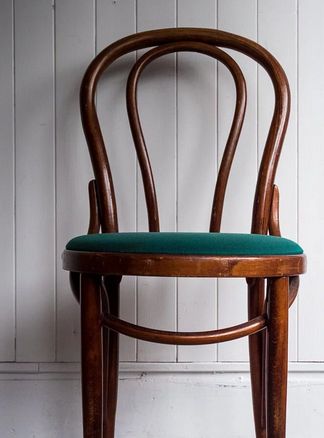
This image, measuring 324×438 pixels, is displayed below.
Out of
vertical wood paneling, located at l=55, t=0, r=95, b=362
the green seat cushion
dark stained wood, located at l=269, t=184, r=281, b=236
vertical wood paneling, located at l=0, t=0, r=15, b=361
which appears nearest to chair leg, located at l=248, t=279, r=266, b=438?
dark stained wood, located at l=269, t=184, r=281, b=236

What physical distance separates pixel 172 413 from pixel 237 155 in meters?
0.66

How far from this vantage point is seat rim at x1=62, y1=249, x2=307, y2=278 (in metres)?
0.69

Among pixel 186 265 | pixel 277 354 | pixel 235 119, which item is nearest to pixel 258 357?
pixel 277 354

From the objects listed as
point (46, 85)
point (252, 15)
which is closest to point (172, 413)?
point (46, 85)

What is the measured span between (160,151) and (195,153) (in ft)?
0.29

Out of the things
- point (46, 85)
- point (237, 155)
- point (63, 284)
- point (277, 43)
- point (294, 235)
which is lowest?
point (63, 284)

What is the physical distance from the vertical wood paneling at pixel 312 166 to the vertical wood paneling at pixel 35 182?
625mm

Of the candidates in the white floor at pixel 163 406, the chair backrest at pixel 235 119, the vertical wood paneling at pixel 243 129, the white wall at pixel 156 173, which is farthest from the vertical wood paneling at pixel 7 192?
the vertical wood paneling at pixel 243 129

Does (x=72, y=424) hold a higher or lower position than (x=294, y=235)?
lower

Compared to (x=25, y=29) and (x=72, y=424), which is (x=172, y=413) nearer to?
(x=72, y=424)

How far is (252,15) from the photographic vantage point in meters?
1.21

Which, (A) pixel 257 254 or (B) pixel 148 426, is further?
(B) pixel 148 426

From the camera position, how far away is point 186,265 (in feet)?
2.26

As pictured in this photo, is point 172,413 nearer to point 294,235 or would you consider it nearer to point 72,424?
point 72,424
